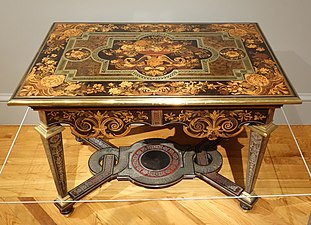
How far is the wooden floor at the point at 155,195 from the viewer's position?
4.97 ft

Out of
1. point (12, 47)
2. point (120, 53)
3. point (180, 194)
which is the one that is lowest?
point (180, 194)

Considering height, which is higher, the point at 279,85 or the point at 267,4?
the point at 267,4

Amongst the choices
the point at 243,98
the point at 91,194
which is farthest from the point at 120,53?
the point at 91,194

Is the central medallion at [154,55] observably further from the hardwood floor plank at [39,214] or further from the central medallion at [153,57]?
the hardwood floor plank at [39,214]

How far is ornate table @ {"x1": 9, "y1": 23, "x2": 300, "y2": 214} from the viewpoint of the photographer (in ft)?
3.80

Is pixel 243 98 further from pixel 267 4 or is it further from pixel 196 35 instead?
pixel 267 4

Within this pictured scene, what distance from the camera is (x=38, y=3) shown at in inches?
66.2

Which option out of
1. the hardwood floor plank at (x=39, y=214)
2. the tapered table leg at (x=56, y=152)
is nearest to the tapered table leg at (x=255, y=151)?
the tapered table leg at (x=56, y=152)

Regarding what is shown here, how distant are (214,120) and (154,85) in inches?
8.6

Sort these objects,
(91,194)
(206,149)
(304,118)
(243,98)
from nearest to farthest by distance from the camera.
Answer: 1. (243,98)
2. (91,194)
3. (206,149)
4. (304,118)

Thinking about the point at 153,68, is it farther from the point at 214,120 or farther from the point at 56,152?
the point at 56,152

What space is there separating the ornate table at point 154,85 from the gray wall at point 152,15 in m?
0.16

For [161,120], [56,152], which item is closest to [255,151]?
[161,120]

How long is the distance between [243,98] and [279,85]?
0.48 feet
